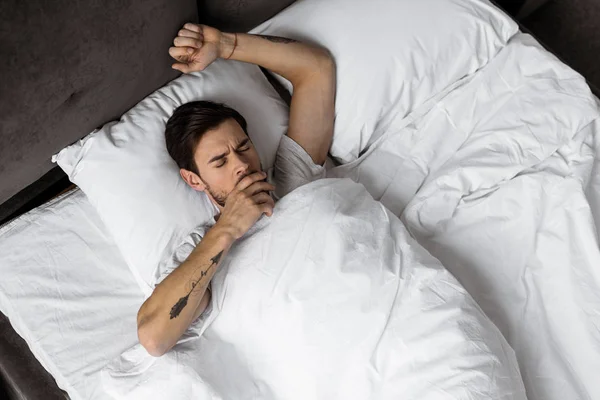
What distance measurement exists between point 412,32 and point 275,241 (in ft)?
2.18

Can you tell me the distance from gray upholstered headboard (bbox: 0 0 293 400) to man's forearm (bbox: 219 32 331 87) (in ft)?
0.42

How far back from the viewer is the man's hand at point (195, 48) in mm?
1183

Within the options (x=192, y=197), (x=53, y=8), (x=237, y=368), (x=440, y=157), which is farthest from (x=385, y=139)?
(x=53, y=8)

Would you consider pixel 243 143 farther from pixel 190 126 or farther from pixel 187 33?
pixel 187 33

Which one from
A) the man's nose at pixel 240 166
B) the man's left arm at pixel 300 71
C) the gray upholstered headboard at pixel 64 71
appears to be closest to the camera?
the gray upholstered headboard at pixel 64 71

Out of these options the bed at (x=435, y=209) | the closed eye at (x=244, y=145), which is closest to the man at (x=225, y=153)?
the closed eye at (x=244, y=145)

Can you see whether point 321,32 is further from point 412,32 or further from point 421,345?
point 421,345

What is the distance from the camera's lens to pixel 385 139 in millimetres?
1376

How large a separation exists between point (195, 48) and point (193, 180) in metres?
0.30

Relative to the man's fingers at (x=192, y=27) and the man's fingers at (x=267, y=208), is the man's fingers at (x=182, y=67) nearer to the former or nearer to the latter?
the man's fingers at (x=192, y=27)

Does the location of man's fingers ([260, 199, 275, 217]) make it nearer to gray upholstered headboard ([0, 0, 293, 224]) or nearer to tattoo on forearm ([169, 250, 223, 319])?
tattoo on forearm ([169, 250, 223, 319])

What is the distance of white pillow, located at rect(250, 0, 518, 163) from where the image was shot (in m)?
1.33

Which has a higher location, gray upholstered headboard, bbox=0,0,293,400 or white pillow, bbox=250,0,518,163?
gray upholstered headboard, bbox=0,0,293,400

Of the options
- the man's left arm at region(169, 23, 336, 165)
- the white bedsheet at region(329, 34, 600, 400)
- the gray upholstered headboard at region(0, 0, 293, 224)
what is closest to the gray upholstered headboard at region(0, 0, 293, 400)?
the gray upholstered headboard at region(0, 0, 293, 224)
